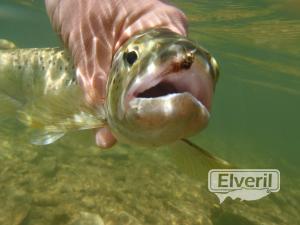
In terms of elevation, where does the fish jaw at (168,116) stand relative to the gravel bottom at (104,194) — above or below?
above

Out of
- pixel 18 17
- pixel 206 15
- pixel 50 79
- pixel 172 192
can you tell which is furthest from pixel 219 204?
pixel 18 17

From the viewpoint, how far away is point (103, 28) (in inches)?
134

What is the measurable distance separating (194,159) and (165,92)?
124cm

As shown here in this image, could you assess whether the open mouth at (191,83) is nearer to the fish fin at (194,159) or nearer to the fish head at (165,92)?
the fish head at (165,92)

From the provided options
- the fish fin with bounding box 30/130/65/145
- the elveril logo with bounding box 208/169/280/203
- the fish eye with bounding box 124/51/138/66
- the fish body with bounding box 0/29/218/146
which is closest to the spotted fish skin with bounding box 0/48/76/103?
the fish fin with bounding box 30/130/65/145

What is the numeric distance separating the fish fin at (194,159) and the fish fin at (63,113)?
906 mm

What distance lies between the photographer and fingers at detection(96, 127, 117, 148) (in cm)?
361

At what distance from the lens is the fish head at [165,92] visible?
247 centimetres

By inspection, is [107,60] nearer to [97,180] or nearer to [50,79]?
[50,79]

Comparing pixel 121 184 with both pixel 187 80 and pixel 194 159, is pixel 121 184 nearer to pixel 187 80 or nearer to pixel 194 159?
pixel 194 159

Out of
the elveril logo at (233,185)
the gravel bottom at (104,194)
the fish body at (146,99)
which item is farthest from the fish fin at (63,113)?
the elveril logo at (233,185)

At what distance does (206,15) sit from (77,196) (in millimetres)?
15528

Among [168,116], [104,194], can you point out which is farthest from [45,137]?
[104,194]

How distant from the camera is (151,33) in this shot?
324 centimetres
